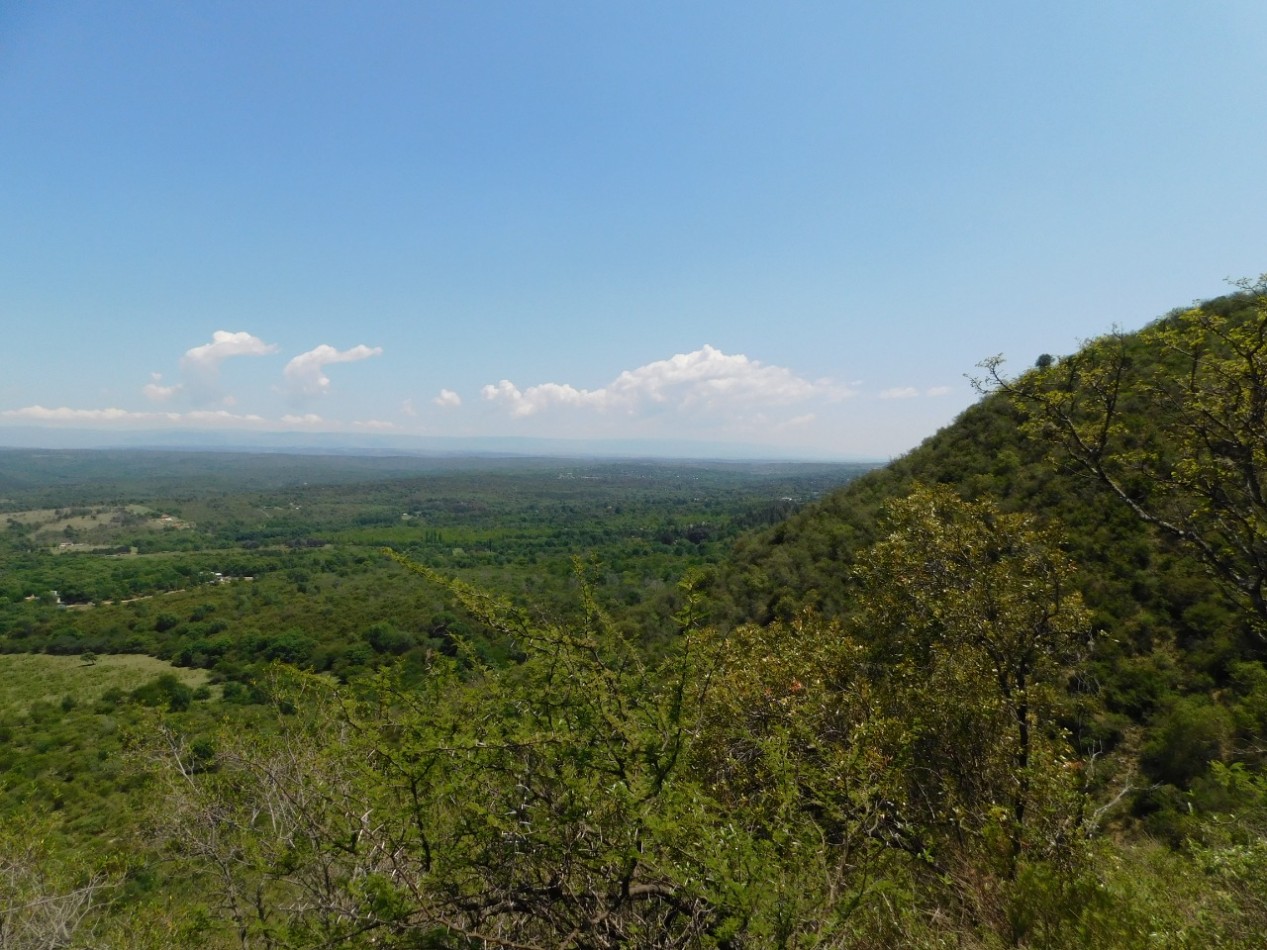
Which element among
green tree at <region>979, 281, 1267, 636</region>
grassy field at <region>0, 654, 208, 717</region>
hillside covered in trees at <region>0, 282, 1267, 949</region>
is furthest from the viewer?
grassy field at <region>0, 654, 208, 717</region>

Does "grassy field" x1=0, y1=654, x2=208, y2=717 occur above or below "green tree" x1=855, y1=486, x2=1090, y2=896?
below

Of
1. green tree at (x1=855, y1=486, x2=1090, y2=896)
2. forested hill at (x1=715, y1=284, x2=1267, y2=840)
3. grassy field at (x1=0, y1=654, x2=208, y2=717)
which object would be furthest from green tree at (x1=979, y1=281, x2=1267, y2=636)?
grassy field at (x1=0, y1=654, x2=208, y2=717)

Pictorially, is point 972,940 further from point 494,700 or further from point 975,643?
point 975,643

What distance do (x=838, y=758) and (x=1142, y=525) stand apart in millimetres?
20744

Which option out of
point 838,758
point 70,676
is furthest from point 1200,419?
point 70,676

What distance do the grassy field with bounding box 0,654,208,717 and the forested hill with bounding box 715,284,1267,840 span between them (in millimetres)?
53226

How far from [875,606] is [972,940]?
5485mm

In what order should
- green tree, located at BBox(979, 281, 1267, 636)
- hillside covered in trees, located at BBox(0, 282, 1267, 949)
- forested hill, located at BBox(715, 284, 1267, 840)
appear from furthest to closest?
forested hill, located at BBox(715, 284, 1267, 840)
green tree, located at BBox(979, 281, 1267, 636)
hillside covered in trees, located at BBox(0, 282, 1267, 949)

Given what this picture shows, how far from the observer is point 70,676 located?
168 ft

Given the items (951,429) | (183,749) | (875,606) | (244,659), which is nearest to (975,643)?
(875,606)

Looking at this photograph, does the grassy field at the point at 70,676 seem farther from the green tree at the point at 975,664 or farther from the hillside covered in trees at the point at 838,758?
the green tree at the point at 975,664

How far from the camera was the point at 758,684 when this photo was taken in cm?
833

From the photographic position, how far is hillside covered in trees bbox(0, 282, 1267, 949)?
3.52 meters

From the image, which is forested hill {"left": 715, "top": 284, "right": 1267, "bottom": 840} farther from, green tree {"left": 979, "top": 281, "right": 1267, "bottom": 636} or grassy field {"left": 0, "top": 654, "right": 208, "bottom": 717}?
grassy field {"left": 0, "top": 654, "right": 208, "bottom": 717}
